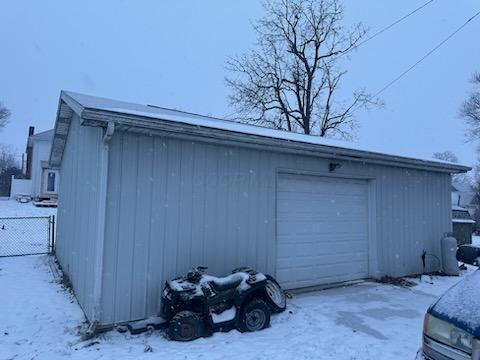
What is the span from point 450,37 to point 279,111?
49.7 ft

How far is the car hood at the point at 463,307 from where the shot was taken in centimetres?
243

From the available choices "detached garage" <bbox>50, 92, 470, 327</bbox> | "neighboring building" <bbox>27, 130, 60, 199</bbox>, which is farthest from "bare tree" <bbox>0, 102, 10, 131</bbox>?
"detached garage" <bbox>50, 92, 470, 327</bbox>

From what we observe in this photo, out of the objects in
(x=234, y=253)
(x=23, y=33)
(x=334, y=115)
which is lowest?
(x=234, y=253)

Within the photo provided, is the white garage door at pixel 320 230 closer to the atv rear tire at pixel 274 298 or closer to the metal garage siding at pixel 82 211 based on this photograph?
the atv rear tire at pixel 274 298

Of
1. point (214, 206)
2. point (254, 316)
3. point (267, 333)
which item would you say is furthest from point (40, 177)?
point (267, 333)

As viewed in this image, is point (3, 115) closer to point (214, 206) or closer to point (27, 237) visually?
point (27, 237)

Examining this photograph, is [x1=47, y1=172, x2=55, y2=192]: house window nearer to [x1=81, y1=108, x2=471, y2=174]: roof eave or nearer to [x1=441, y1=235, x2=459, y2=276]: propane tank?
[x1=81, y1=108, x2=471, y2=174]: roof eave

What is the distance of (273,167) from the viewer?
6805 millimetres

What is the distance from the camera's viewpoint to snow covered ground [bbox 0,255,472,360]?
426 centimetres

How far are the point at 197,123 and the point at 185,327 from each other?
2.71 metres

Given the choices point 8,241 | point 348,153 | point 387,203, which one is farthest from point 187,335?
point 8,241

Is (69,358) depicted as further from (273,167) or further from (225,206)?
(273,167)

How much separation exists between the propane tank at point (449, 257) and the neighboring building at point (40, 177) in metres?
22.0

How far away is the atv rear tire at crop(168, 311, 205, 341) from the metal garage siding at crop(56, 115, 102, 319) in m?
1.13
